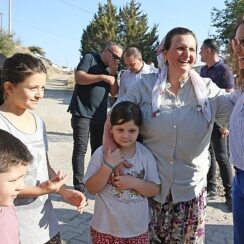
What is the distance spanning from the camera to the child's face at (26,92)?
2.00 meters

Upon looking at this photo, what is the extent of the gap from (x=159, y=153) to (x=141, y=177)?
0.64 ft

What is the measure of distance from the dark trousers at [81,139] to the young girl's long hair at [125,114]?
234cm

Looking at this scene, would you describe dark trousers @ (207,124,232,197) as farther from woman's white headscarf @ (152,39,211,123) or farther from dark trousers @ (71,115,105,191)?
woman's white headscarf @ (152,39,211,123)

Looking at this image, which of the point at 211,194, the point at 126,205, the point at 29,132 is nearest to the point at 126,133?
the point at 126,205

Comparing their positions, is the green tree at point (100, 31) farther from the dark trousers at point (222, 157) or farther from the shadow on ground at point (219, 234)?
the shadow on ground at point (219, 234)


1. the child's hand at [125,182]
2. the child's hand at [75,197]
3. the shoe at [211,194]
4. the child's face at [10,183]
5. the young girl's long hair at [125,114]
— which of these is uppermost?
the young girl's long hair at [125,114]

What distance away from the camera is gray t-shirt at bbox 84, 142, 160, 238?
2404mm

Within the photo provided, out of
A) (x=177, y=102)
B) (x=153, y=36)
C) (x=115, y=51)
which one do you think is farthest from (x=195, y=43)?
(x=153, y=36)

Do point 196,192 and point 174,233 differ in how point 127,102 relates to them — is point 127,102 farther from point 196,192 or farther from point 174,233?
point 174,233

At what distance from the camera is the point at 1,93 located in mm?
2113

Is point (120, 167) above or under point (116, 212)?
above

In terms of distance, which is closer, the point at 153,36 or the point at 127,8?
the point at 153,36

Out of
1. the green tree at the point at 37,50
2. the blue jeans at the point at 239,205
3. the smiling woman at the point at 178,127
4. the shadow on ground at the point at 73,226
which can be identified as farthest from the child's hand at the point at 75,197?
the green tree at the point at 37,50

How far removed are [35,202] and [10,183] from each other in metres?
0.63
